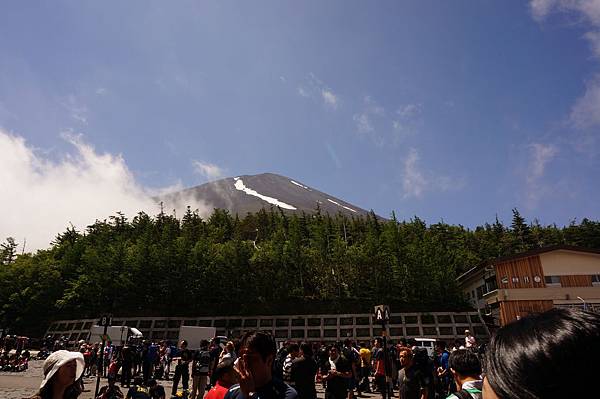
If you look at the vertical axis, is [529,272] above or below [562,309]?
above

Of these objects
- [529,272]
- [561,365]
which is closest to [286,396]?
[561,365]

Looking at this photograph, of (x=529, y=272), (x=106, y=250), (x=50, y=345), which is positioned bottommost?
(x=50, y=345)

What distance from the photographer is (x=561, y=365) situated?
908 millimetres

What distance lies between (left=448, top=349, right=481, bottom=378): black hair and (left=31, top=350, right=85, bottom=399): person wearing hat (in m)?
4.20

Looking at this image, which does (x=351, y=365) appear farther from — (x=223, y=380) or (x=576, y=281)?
(x=576, y=281)

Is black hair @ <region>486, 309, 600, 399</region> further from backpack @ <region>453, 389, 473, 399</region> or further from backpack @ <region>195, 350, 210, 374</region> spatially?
backpack @ <region>195, 350, 210, 374</region>

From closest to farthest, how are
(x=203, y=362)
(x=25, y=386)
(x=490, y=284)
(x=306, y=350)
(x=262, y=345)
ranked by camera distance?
1. (x=262, y=345)
2. (x=306, y=350)
3. (x=203, y=362)
4. (x=25, y=386)
5. (x=490, y=284)

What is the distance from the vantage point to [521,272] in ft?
117

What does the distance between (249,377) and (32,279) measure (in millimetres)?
64941

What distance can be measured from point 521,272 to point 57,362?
4123cm

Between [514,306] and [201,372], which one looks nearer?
[201,372]

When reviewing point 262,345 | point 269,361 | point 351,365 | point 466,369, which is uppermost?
point 262,345

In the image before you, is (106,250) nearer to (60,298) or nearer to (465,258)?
(60,298)

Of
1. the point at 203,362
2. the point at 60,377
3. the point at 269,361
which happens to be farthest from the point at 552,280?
the point at 60,377
